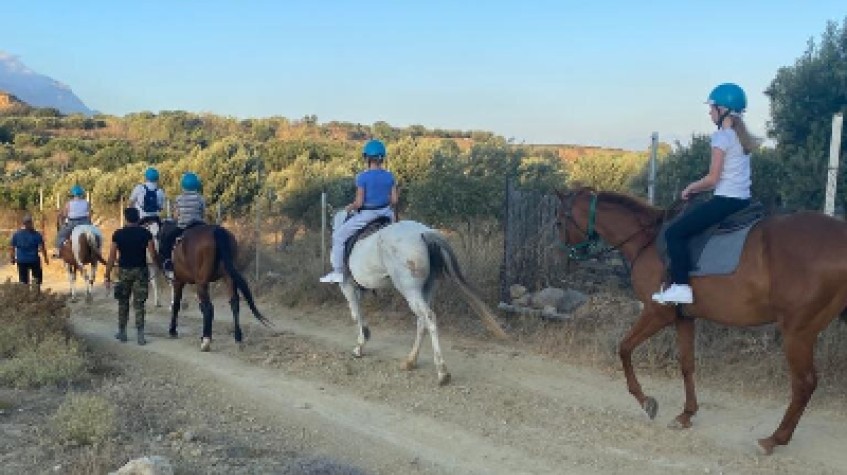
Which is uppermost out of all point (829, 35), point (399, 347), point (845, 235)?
point (829, 35)

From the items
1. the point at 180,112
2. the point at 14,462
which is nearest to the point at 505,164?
the point at 14,462

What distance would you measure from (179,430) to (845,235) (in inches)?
234

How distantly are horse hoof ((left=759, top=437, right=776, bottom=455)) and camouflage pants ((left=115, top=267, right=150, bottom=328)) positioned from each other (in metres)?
8.87

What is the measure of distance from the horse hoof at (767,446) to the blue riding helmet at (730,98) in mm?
2893

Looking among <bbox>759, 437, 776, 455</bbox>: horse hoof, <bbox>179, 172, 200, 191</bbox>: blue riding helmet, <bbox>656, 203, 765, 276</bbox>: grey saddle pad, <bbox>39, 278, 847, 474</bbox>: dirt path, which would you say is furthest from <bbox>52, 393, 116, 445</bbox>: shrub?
<bbox>179, 172, 200, 191</bbox>: blue riding helmet

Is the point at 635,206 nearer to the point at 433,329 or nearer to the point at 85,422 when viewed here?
the point at 433,329

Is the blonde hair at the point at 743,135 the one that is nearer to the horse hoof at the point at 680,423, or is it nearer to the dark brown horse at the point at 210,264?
the horse hoof at the point at 680,423

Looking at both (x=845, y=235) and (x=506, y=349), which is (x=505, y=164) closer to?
(x=506, y=349)

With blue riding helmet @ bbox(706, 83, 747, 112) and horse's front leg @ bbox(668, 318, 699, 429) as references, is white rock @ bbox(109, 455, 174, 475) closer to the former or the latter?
horse's front leg @ bbox(668, 318, 699, 429)

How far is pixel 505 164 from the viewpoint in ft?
69.8

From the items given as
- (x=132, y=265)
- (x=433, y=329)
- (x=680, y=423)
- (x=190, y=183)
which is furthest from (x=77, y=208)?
(x=680, y=423)

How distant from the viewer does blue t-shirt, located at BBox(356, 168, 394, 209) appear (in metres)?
10.5

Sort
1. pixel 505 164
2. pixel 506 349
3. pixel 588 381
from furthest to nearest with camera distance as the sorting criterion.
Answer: pixel 505 164 < pixel 506 349 < pixel 588 381

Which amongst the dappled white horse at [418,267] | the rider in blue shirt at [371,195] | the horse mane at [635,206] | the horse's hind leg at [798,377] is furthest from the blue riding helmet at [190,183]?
the horse's hind leg at [798,377]
